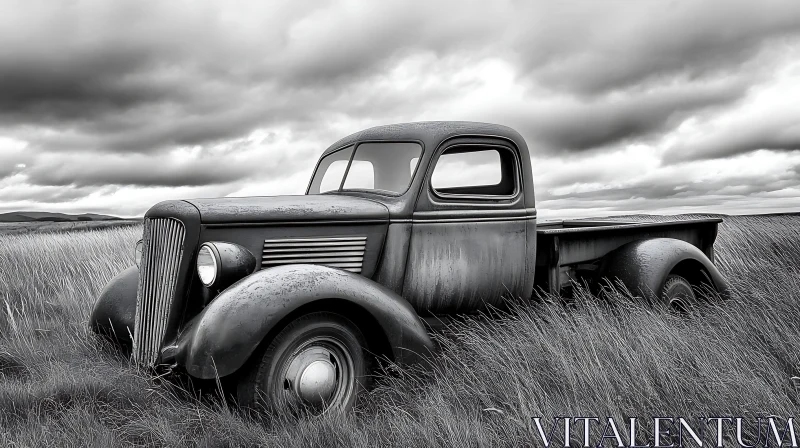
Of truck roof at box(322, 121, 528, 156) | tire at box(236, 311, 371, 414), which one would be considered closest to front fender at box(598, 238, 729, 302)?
truck roof at box(322, 121, 528, 156)

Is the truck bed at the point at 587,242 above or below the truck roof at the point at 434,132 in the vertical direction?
below

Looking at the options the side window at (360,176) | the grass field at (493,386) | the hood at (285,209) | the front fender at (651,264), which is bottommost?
the grass field at (493,386)

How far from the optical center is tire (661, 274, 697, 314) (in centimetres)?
515

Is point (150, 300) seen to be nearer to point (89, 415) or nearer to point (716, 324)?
point (89, 415)

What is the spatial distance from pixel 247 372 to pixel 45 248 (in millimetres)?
9297

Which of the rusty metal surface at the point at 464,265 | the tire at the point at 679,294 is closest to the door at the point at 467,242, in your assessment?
the rusty metal surface at the point at 464,265

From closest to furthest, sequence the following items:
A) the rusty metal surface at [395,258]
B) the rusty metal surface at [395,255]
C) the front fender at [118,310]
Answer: the rusty metal surface at [395,255] → the rusty metal surface at [395,258] → the front fender at [118,310]

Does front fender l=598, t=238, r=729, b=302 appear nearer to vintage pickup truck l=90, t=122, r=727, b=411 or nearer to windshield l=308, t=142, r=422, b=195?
vintage pickup truck l=90, t=122, r=727, b=411

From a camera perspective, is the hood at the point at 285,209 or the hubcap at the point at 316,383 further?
the hood at the point at 285,209

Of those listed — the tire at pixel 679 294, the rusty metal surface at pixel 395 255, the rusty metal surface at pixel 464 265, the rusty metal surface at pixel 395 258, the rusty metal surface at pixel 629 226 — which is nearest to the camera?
the rusty metal surface at pixel 395 255

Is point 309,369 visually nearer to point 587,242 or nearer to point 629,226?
point 587,242

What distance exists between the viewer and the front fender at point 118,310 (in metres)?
4.54

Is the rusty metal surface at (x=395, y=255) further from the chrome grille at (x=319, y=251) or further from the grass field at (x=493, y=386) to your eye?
the grass field at (x=493, y=386)

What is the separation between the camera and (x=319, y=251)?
3930 mm
